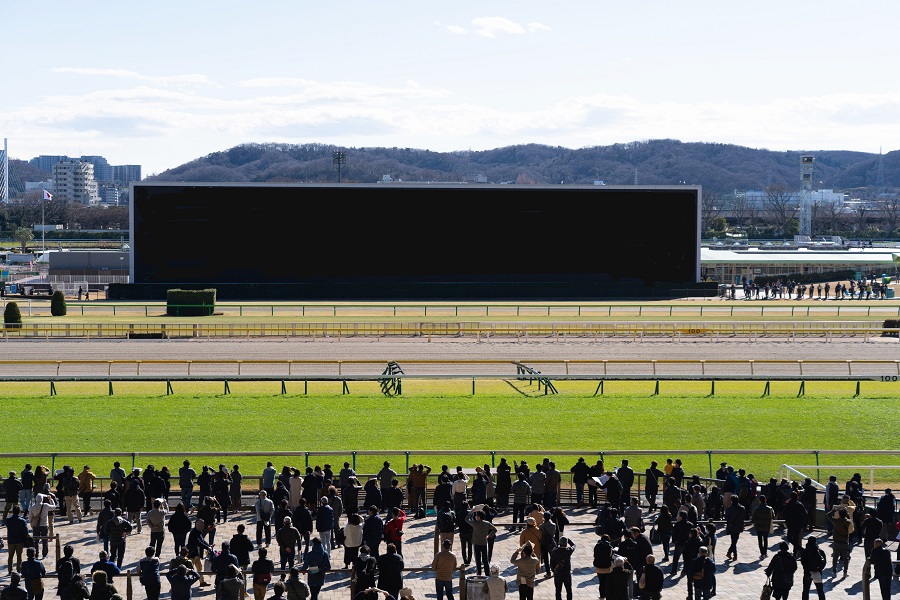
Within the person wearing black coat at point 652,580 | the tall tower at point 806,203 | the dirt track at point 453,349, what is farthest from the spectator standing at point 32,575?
the tall tower at point 806,203

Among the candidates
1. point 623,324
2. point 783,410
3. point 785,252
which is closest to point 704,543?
point 783,410

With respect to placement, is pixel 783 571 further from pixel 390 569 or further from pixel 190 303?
pixel 190 303

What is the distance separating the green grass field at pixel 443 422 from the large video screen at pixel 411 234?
3087 cm

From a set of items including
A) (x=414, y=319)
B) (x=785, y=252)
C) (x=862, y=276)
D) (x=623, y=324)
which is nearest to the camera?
(x=623, y=324)

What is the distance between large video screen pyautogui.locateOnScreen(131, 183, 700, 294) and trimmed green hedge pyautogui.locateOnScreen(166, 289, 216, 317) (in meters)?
11.7

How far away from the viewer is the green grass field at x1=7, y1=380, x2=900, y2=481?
17516mm

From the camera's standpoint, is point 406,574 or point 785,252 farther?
point 785,252

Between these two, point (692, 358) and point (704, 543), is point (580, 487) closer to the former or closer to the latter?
point (704, 543)

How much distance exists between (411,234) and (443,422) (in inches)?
1430

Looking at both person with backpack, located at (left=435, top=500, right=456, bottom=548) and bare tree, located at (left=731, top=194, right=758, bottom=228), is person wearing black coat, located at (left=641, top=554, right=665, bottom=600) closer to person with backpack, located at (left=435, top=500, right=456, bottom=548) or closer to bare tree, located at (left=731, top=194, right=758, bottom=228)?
person with backpack, located at (left=435, top=500, right=456, bottom=548)

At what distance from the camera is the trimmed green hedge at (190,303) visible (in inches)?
1688

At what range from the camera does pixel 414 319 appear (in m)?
41.2

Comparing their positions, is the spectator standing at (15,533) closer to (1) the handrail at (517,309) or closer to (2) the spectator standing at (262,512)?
(2) the spectator standing at (262,512)

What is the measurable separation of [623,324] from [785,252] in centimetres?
3433
